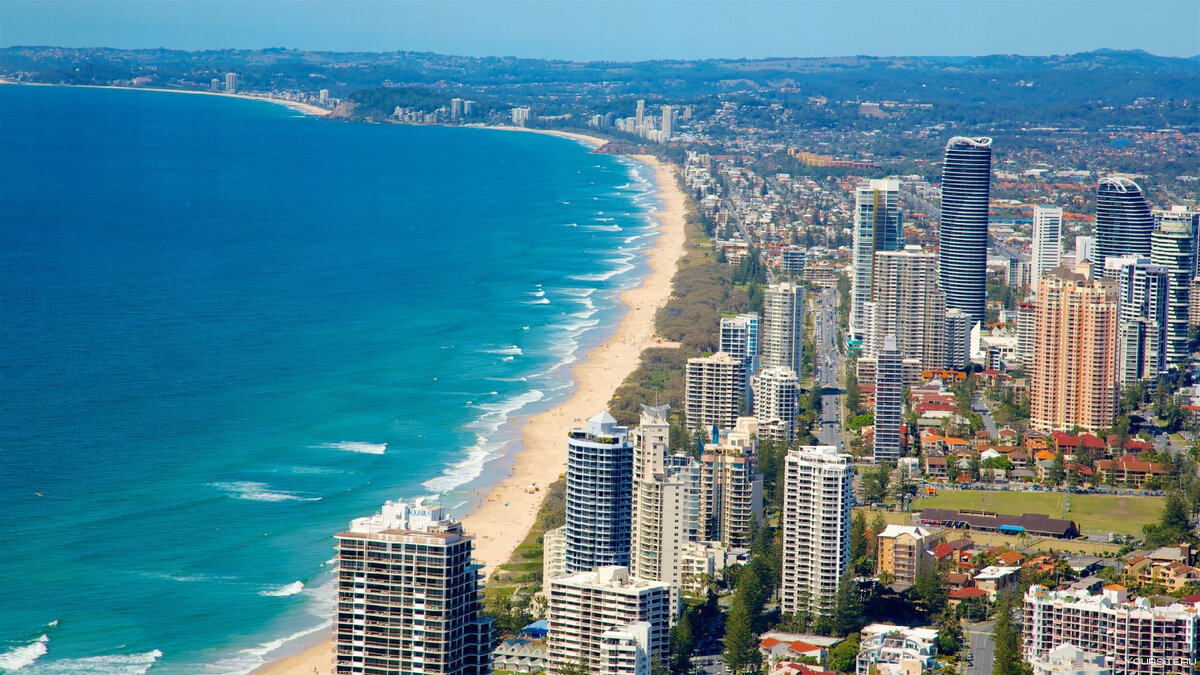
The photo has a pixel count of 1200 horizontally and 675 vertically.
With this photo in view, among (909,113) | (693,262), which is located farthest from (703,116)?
(693,262)

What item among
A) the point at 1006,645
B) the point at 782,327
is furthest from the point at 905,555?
the point at 782,327

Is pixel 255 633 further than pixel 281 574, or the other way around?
pixel 281 574

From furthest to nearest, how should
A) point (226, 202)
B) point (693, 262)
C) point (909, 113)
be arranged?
point (909, 113) < point (226, 202) < point (693, 262)

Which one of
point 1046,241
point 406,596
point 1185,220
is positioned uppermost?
point 1185,220

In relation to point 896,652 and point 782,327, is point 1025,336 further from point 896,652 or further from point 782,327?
point 896,652

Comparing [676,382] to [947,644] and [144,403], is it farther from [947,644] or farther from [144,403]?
[947,644]

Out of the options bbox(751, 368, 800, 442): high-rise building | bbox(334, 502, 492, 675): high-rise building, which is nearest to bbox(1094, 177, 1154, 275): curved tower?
bbox(751, 368, 800, 442): high-rise building

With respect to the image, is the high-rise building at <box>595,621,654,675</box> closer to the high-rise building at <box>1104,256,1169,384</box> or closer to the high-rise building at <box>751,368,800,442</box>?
the high-rise building at <box>751,368,800,442</box>
